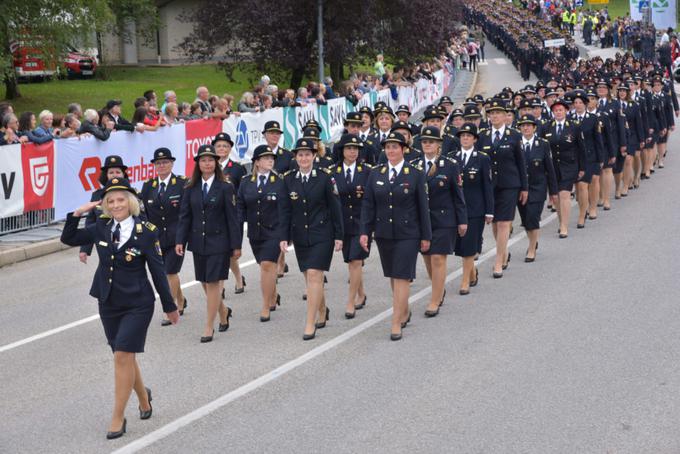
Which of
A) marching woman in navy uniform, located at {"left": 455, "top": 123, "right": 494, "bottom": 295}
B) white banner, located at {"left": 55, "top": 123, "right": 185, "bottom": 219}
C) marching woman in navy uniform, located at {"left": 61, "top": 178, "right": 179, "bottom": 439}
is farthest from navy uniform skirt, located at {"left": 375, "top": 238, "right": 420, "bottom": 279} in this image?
white banner, located at {"left": 55, "top": 123, "right": 185, "bottom": 219}

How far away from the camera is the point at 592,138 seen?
18266mm

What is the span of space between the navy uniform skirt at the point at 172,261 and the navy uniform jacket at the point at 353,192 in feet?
5.90

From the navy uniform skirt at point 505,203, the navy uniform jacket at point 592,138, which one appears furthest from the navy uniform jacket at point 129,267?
the navy uniform jacket at point 592,138

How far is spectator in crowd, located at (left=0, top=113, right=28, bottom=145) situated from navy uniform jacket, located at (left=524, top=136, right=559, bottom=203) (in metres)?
6.94

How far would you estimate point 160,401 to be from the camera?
9211 mm

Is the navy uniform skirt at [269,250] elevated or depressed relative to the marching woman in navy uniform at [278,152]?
depressed

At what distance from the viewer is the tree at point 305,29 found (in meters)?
35.2

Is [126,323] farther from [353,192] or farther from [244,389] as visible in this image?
[353,192]

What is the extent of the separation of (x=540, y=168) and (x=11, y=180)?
284 inches

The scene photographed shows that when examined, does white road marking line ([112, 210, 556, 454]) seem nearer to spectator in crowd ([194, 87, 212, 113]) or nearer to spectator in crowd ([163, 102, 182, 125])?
spectator in crowd ([163, 102, 182, 125])

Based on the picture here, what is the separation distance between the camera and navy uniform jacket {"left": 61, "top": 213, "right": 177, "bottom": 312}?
8438 millimetres

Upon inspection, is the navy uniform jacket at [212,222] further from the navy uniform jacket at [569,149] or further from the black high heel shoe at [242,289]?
the navy uniform jacket at [569,149]

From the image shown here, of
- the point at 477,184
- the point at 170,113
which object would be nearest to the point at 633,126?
the point at 170,113

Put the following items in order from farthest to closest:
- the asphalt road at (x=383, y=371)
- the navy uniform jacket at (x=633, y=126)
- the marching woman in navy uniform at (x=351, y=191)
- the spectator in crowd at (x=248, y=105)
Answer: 1. the spectator in crowd at (x=248, y=105)
2. the navy uniform jacket at (x=633, y=126)
3. the marching woman in navy uniform at (x=351, y=191)
4. the asphalt road at (x=383, y=371)
